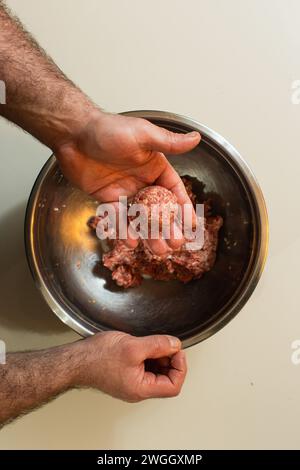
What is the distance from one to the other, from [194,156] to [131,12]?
19.8 inches

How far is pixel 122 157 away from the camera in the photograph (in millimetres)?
1105

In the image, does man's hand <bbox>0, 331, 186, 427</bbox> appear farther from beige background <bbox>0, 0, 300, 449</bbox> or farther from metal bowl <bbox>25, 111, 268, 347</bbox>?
beige background <bbox>0, 0, 300, 449</bbox>

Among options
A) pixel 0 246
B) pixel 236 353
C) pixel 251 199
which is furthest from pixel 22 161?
pixel 236 353

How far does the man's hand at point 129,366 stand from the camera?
1020mm

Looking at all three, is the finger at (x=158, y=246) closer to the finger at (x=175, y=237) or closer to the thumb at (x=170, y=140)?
the finger at (x=175, y=237)

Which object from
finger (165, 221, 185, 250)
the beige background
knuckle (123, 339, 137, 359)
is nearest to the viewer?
knuckle (123, 339, 137, 359)

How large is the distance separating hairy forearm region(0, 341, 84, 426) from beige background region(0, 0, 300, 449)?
280 mm

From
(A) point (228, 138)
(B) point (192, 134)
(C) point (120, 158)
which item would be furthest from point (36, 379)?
(A) point (228, 138)

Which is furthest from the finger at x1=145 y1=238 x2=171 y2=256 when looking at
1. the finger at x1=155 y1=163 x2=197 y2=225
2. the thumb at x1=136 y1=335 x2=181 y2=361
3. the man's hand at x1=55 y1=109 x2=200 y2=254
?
the thumb at x1=136 y1=335 x2=181 y2=361

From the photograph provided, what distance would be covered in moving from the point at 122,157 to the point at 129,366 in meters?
0.49

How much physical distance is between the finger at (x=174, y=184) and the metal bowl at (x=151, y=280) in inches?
3.3

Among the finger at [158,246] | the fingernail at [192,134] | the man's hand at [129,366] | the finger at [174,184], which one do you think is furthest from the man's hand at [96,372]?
the fingernail at [192,134]

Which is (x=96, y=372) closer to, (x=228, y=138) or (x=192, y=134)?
(x=192, y=134)

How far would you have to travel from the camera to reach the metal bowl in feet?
3.66
